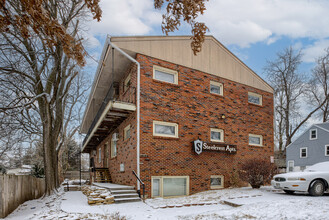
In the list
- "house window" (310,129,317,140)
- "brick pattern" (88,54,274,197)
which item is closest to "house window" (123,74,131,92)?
"brick pattern" (88,54,274,197)

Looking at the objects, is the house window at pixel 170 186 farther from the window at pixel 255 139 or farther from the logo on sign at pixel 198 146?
the window at pixel 255 139

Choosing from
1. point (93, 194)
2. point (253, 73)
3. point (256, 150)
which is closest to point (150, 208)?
point (93, 194)

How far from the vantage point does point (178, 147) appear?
36.6ft

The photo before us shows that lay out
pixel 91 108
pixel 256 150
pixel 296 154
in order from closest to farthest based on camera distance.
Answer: pixel 256 150, pixel 91 108, pixel 296 154

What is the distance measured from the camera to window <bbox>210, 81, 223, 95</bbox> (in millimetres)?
13220

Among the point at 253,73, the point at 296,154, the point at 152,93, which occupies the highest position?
the point at 253,73

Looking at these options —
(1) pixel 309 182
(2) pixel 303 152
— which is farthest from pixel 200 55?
(2) pixel 303 152

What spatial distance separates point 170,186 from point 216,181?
2.88 metres

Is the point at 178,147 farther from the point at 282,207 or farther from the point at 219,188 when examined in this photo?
the point at 282,207

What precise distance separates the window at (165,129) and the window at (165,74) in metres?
2.00

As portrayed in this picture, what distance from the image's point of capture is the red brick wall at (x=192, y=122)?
10.5m

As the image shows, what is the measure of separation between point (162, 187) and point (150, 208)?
2.47 metres

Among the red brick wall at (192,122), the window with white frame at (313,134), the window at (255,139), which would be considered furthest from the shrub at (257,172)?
the window with white frame at (313,134)

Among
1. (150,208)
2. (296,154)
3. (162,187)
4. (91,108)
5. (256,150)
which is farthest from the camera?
(296,154)
